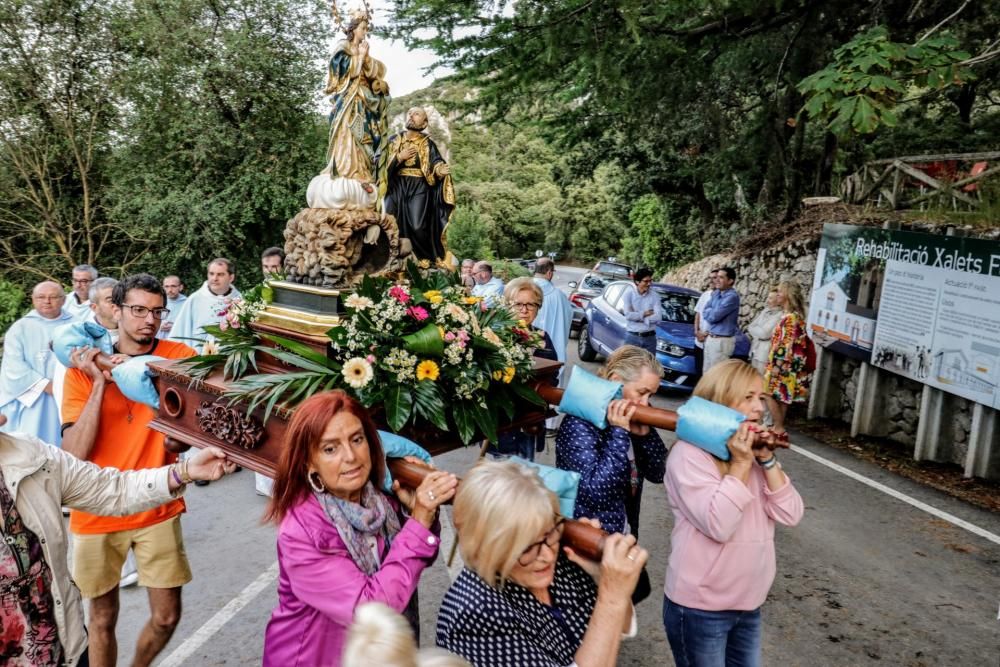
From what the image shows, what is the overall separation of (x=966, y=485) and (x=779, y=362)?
204 cm

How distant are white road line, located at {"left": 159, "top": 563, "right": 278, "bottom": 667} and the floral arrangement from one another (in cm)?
187

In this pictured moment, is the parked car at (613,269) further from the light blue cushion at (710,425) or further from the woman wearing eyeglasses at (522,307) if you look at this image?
the light blue cushion at (710,425)

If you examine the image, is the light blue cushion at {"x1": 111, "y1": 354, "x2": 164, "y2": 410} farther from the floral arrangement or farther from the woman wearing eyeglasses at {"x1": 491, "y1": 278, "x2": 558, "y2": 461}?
the woman wearing eyeglasses at {"x1": 491, "y1": 278, "x2": 558, "y2": 461}

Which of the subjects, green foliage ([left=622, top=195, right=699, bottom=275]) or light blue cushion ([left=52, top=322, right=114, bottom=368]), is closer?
light blue cushion ([left=52, top=322, right=114, bottom=368])

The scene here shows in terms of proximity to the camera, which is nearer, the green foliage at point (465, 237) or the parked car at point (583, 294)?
the parked car at point (583, 294)

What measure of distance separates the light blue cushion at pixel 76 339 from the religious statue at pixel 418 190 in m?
1.76

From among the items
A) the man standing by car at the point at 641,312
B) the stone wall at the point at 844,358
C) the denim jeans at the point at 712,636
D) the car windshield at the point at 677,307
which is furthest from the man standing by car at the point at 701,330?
the denim jeans at the point at 712,636

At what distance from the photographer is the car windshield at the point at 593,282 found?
52.2ft

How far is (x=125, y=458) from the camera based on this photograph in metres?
2.93

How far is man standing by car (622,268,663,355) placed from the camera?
9188 mm

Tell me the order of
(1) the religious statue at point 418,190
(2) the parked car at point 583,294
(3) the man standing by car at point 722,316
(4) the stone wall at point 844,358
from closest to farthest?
(1) the religious statue at point 418,190 < (4) the stone wall at point 844,358 < (3) the man standing by car at point 722,316 < (2) the parked car at point 583,294

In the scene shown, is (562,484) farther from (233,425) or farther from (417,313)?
(233,425)

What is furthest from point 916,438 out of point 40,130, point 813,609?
point 40,130

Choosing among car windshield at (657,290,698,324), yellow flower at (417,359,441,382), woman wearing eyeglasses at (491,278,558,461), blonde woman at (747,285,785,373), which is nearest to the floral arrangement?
yellow flower at (417,359,441,382)
